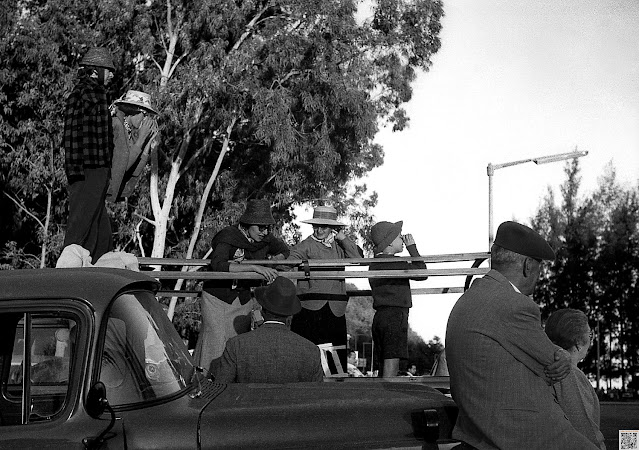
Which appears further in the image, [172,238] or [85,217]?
[172,238]

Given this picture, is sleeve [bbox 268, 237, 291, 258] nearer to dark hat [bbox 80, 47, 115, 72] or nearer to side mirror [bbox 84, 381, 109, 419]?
Answer: dark hat [bbox 80, 47, 115, 72]

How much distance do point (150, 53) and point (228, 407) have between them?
82.1ft

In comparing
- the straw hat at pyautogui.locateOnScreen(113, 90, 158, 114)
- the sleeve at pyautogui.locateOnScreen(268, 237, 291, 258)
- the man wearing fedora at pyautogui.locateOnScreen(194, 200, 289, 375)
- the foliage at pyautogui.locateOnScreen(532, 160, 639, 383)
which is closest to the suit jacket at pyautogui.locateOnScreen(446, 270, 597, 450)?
the man wearing fedora at pyautogui.locateOnScreen(194, 200, 289, 375)

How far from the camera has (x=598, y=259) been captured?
52688 mm

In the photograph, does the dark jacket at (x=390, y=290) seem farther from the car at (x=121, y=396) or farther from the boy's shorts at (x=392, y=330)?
the car at (x=121, y=396)

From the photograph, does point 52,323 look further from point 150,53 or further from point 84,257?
point 150,53

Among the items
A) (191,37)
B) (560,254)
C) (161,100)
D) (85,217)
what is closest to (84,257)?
(85,217)

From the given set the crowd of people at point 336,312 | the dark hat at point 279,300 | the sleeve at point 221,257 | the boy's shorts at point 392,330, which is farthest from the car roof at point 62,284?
the boy's shorts at point 392,330

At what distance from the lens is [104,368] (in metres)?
3.98

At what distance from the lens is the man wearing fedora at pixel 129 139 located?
6.73 metres

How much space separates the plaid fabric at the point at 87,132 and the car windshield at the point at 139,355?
2.18 meters

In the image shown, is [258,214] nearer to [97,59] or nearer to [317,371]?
[97,59]

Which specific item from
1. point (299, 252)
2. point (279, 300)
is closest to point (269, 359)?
point (279, 300)

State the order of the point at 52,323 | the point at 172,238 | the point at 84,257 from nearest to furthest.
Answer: the point at 52,323 < the point at 84,257 < the point at 172,238
